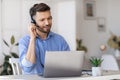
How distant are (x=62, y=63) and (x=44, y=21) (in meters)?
0.56

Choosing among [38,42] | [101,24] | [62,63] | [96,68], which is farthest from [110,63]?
[62,63]

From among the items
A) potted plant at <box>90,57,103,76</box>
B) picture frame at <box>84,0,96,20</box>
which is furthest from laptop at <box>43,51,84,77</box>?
picture frame at <box>84,0,96,20</box>

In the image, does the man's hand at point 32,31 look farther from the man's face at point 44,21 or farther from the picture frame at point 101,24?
the picture frame at point 101,24

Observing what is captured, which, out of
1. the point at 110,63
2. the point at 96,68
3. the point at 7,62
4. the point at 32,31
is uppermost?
the point at 32,31

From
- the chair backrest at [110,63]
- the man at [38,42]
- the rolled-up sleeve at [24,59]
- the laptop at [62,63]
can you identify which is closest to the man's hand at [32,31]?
the man at [38,42]

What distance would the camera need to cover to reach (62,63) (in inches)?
80.9

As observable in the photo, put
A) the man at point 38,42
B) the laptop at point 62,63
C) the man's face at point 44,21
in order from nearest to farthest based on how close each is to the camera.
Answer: the laptop at point 62,63 < the man at point 38,42 < the man's face at point 44,21

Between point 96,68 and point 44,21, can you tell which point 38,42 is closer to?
point 44,21

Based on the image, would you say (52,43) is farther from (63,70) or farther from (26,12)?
(26,12)

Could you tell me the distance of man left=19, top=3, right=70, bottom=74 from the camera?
2363 millimetres

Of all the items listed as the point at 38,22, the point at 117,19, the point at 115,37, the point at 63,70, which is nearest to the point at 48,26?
the point at 38,22

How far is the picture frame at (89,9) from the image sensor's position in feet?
18.8

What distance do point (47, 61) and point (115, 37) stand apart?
391cm

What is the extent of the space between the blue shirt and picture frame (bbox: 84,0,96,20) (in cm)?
307
